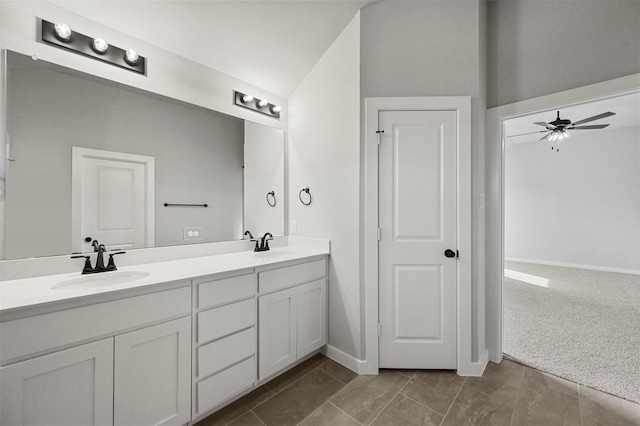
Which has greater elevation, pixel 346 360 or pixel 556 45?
pixel 556 45

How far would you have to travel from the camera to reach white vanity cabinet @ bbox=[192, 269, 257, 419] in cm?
158

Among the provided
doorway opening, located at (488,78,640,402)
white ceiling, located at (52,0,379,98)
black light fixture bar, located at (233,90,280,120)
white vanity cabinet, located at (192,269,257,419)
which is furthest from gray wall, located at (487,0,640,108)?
white vanity cabinet, located at (192,269,257,419)

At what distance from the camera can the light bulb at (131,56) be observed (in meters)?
1.85

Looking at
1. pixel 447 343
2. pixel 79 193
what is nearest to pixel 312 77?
pixel 79 193

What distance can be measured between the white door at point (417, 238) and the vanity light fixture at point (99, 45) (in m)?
1.91

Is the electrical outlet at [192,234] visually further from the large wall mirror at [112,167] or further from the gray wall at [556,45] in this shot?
the gray wall at [556,45]

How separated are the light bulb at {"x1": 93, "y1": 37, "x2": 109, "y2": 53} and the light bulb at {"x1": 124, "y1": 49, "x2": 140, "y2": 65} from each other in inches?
4.6

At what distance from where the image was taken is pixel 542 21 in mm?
2084

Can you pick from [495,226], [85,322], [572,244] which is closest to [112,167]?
[85,322]

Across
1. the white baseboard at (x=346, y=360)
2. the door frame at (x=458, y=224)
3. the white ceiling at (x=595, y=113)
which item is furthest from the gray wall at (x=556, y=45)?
the white baseboard at (x=346, y=360)

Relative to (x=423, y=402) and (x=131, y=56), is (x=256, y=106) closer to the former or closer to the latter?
(x=131, y=56)

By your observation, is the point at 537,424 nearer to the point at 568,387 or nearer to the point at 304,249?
the point at 568,387

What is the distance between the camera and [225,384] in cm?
169

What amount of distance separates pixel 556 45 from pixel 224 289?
290 cm
